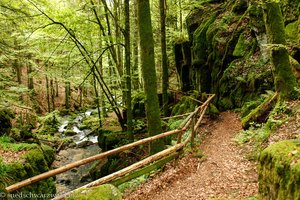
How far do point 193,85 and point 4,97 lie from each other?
442 inches

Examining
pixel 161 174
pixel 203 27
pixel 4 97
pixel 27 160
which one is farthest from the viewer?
pixel 203 27

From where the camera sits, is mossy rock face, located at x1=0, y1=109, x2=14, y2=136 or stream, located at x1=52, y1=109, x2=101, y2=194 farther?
stream, located at x1=52, y1=109, x2=101, y2=194

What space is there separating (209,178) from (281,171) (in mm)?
3386

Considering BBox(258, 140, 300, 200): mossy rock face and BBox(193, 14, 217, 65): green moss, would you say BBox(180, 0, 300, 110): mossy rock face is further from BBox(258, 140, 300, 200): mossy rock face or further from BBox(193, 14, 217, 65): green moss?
BBox(258, 140, 300, 200): mossy rock face

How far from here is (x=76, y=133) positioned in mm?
22516

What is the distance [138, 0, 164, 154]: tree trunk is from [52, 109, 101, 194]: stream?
277 inches

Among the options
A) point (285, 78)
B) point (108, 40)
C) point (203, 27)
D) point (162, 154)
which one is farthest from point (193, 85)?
point (162, 154)

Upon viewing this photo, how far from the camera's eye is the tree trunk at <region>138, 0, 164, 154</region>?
7.51 metres

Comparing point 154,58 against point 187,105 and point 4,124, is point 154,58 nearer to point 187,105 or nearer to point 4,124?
point 187,105

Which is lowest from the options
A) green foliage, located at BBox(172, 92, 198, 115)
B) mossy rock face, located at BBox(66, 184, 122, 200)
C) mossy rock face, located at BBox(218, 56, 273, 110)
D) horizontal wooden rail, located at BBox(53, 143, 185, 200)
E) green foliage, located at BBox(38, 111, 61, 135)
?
green foliage, located at BBox(38, 111, 61, 135)

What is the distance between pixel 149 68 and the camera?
7770 mm

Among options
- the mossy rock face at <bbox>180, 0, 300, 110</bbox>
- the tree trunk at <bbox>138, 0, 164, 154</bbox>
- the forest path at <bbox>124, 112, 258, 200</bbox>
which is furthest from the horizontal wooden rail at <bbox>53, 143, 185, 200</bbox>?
the mossy rock face at <bbox>180, 0, 300, 110</bbox>

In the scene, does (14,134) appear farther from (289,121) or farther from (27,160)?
(289,121)

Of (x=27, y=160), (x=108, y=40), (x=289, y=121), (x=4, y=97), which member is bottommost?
(x=27, y=160)
